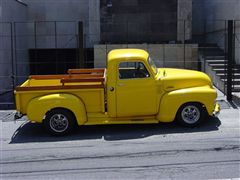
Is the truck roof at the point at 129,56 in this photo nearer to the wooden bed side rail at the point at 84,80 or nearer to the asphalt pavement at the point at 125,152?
the wooden bed side rail at the point at 84,80

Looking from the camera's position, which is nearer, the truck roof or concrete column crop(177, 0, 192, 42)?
the truck roof

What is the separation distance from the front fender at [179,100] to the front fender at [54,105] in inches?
65.5

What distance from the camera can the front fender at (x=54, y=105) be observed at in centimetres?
895

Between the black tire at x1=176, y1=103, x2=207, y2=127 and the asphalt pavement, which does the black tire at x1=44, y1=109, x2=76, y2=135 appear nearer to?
the asphalt pavement

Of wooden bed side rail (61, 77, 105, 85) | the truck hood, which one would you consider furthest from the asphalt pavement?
wooden bed side rail (61, 77, 105, 85)

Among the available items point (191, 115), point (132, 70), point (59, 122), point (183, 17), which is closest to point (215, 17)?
point (183, 17)

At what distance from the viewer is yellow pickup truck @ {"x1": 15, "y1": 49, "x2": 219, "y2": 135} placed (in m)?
9.05

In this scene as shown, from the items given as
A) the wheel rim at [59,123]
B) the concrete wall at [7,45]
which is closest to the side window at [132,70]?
the wheel rim at [59,123]

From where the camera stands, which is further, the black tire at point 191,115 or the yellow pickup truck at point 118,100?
the black tire at point 191,115

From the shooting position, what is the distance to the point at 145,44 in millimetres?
17766

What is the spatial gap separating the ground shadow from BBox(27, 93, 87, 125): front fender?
38 cm

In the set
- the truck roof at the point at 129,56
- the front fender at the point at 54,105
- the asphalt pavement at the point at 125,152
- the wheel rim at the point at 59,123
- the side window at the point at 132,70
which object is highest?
the truck roof at the point at 129,56

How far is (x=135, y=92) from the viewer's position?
910 centimetres

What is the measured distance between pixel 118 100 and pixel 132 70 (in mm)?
719
